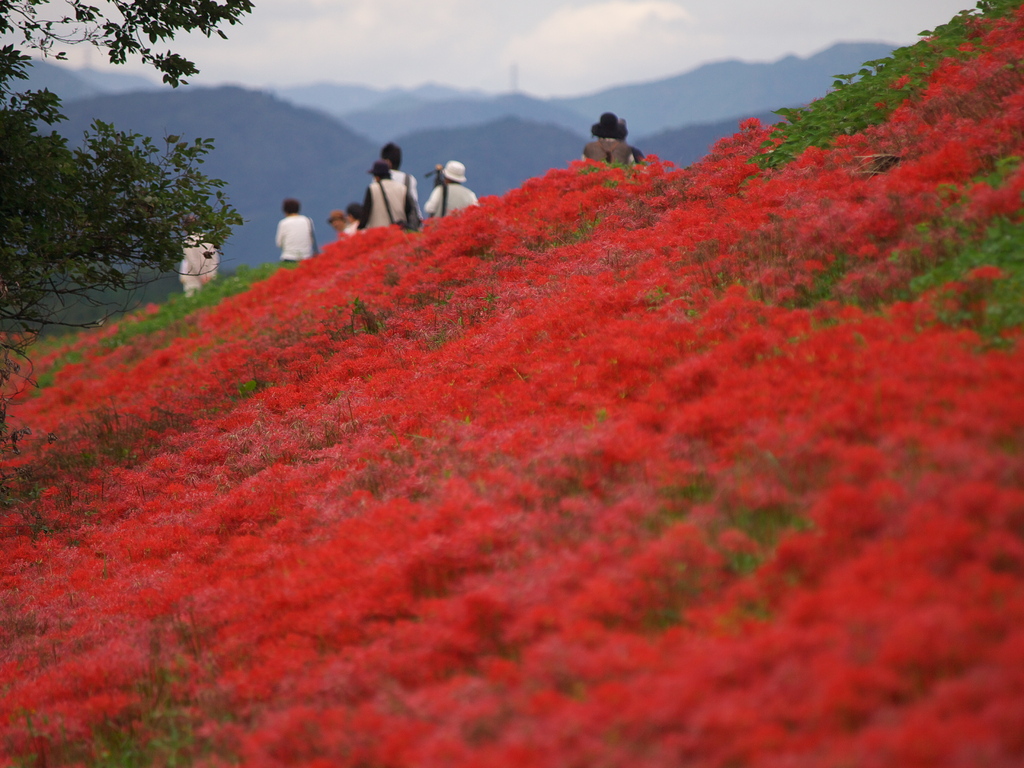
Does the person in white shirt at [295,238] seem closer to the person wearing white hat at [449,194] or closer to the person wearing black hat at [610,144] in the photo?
the person wearing white hat at [449,194]

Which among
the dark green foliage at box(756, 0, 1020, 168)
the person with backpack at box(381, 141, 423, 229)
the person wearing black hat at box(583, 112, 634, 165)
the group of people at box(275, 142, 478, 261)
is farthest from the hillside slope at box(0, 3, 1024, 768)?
the person with backpack at box(381, 141, 423, 229)

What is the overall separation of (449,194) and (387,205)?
1.34m

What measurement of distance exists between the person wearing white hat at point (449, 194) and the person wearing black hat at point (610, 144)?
8.10 feet

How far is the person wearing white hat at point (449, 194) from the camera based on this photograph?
48.5 feet

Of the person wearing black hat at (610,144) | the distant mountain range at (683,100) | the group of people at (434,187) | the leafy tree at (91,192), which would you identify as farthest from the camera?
the distant mountain range at (683,100)

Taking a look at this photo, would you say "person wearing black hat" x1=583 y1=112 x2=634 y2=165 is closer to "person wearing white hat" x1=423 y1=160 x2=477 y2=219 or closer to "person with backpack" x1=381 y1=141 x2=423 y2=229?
"person wearing white hat" x1=423 y1=160 x2=477 y2=219

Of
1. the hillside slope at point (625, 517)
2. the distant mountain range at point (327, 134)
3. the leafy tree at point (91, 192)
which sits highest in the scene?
the distant mountain range at point (327, 134)

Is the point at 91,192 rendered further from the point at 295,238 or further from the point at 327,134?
the point at 327,134

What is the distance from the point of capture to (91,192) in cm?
902

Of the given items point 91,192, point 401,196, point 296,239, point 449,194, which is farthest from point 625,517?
point 296,239

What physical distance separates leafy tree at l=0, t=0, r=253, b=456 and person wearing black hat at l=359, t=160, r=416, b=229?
554 cm

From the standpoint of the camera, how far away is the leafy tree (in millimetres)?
8273

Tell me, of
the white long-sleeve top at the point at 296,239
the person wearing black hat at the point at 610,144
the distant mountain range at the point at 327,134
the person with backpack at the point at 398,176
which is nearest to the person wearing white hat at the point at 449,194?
the person with backpack at the point at 398,176

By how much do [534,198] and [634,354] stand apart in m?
6.77
